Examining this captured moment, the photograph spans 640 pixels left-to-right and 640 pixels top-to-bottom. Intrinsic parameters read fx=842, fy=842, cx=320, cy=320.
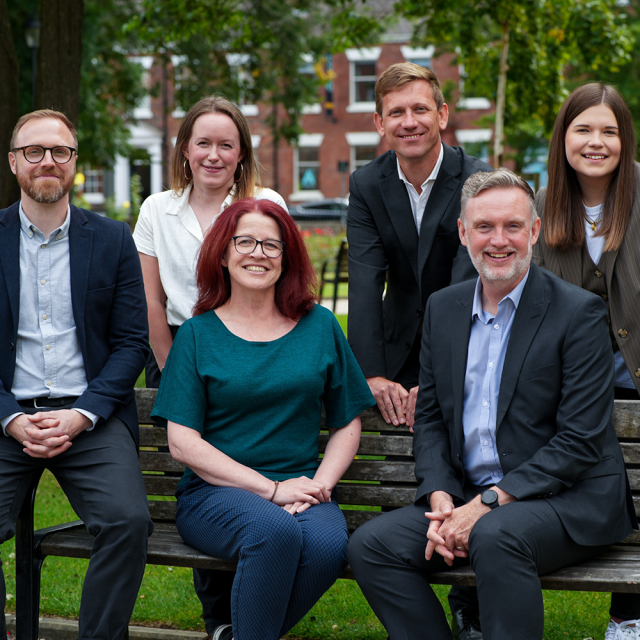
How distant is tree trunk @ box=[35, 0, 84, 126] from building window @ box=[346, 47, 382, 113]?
3095cm

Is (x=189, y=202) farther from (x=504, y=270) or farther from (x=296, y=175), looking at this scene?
(x=296, y=175)

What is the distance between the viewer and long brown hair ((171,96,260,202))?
3908 millimetres

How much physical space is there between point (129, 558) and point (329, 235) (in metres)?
19.2

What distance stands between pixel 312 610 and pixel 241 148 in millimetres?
2268

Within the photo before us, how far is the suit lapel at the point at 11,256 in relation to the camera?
341 centimetres

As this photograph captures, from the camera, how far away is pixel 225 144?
3893 mm

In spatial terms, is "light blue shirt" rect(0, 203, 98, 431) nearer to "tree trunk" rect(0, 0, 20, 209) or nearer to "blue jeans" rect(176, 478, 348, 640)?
"blue jeans" rect(176, 478, 348, 640)

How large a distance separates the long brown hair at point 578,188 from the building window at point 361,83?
3517cm

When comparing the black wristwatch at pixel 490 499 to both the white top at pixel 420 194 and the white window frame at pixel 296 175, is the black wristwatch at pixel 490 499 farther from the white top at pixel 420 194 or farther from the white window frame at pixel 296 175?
the white window frame at pixel 296 175

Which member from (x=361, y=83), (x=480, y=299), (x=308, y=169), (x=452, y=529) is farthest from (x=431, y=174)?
(x=308, y=169)

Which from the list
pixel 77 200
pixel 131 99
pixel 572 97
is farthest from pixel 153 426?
pixel 131 99

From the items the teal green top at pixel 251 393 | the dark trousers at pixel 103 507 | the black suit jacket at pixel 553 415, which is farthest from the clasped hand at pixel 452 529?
Result: the dark trousers at pixel 103 507

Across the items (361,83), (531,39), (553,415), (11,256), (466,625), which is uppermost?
(361,83)

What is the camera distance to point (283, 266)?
343cm
